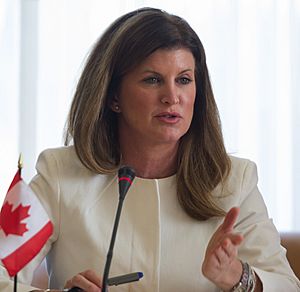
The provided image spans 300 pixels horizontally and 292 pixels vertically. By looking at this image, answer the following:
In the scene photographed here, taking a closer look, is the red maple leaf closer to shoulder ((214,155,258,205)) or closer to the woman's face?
the woman's face

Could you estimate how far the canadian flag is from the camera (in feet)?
4.62

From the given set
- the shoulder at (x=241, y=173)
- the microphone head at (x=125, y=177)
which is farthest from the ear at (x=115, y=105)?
the microphone head at (x=125, y=177)

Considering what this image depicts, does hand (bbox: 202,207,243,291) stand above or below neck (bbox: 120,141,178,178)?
below

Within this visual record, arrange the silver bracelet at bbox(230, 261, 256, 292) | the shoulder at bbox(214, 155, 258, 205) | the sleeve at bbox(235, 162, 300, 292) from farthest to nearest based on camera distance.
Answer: the shoulder at bbox(214, 155, 258, 205) → the sleeve at bbox(235, 162, 300, 292) → the silver bracelet at bbox(230, 261, 256, 292)

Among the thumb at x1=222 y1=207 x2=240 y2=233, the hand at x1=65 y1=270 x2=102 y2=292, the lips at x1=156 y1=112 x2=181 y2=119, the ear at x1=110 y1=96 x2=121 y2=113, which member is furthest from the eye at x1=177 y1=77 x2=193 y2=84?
the hand at x1=65 y1=270 x2=102 y2=292

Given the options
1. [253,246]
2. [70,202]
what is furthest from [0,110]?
[253,246]

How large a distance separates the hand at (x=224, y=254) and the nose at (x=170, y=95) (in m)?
0.39

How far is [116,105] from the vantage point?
84.0 inches

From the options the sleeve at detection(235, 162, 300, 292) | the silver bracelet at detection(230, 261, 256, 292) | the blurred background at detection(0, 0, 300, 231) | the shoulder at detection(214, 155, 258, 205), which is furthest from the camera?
the blurred background at detection(0, 0, 300, 231)

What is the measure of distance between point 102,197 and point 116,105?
0.27 m

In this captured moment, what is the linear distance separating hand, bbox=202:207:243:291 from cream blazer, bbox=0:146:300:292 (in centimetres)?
21

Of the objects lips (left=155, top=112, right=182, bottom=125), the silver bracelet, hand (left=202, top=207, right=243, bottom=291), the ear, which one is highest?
the ear

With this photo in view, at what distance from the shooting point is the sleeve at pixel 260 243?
1.94m

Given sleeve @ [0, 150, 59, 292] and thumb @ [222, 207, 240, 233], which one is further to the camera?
sleeve @ [0, 150, 59, 292]
